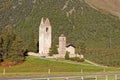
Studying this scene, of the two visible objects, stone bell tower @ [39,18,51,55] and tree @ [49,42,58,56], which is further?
stone bell tower @ [39,18,51,55]

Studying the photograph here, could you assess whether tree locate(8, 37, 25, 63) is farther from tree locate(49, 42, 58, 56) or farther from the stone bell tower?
the stone bell tower

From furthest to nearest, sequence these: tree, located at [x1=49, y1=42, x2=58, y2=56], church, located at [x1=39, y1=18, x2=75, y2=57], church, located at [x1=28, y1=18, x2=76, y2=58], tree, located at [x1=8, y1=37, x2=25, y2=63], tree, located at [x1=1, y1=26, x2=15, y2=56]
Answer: church, located at [x1=39, y1=18, x2=75, y2=57]
church, located at [x1=28, y1=18, x2=76, y2=58]
tree, located at [x1=49, y1=42, x2=58, y2=56]
tree, located at [x1=1, y1=26, x2=15, y2=56]
tree, located at [x1=8, y1=37, x2=25, y2=63]

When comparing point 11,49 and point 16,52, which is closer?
point 16,52

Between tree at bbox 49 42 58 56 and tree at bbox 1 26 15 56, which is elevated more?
tree at bbox 1 26 15 56

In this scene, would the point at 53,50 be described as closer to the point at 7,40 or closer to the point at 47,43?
the point at 47,43

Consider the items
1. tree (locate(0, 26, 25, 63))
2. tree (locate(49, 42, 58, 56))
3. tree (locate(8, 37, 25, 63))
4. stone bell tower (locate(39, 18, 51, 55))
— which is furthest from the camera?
stone bell tower (locate(39, 18, 51, 55))

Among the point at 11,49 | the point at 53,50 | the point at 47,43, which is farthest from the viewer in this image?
the point at 47,43

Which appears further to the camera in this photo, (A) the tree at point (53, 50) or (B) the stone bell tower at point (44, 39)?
(B) the stone bell tower at point (44, 39)

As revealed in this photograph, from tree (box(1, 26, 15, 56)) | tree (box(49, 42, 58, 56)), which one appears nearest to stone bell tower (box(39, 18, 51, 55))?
tree (box(49, 42, 58, 56))

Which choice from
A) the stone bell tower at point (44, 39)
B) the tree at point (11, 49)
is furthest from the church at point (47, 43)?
the tree at point (11, 49)

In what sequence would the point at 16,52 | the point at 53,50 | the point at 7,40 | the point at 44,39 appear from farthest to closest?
1. the point at 44,39
2. the point at 53,50
3. the point at 7,40
4. the point at 16,52

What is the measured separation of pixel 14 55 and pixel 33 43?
1348 inches

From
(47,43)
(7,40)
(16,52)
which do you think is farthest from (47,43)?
(16,52)

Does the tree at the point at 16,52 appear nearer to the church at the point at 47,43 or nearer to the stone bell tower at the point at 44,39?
the church at the point at 47,43
